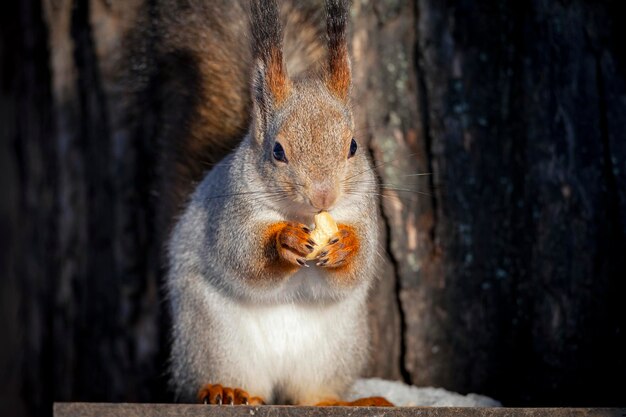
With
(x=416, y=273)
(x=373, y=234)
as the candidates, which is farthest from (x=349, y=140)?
(x=416, y=273)

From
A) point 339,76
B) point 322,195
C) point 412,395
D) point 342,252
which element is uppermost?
point 339,76

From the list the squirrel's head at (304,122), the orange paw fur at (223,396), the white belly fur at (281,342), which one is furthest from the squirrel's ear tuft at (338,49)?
the orange paw fur at (223,396)

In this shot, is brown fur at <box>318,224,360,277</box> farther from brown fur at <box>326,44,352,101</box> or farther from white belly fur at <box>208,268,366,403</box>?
brown fur at <box>326,44,352,101</box>

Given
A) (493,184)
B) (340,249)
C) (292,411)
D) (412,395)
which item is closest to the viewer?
(292,411)

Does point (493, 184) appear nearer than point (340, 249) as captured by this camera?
No

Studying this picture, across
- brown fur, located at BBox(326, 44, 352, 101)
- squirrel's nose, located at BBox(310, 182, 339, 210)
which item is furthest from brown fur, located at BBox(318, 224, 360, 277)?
brown fur, located at BBox(326, 44, 352, 101)

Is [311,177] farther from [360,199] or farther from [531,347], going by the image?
[531,347]

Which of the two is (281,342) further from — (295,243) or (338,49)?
(338,49)

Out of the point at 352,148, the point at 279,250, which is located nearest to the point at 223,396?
the point at 279,250
